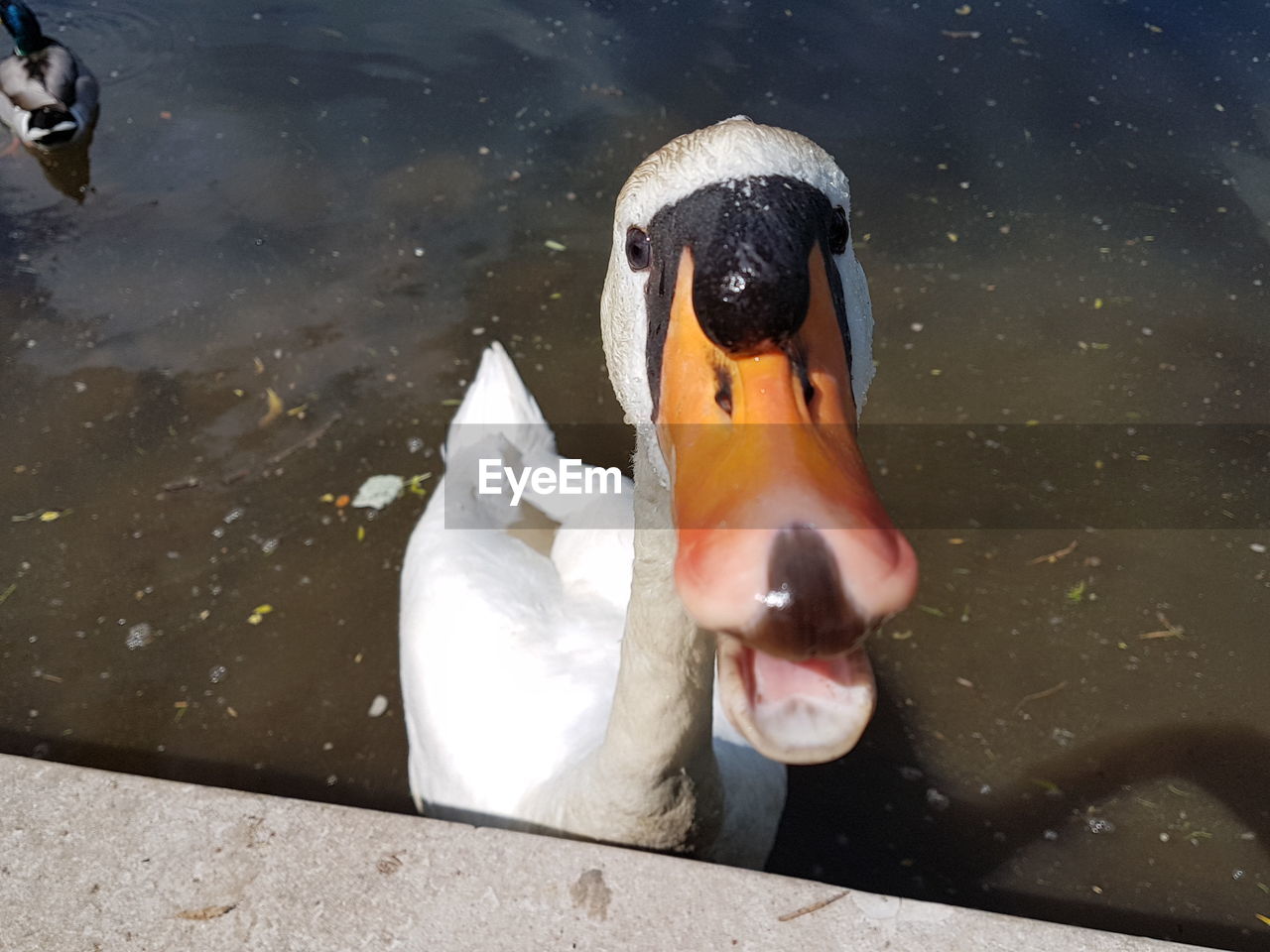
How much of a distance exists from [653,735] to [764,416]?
1091 millimetres

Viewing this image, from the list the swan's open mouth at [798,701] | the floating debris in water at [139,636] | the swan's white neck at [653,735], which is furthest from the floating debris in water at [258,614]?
the swan's open mouth at [798,701]

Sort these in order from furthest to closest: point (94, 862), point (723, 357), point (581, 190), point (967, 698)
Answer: point (581, 190) → point (967, 698) → point (94, 862) → point (723, 357)

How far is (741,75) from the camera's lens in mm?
7195

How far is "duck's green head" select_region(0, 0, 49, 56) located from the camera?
23.1 feet

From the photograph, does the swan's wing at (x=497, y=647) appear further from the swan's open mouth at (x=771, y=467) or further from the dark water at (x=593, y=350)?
the swan's open mouth at (x=771, y=467)

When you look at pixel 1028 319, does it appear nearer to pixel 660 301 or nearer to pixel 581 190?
pixel 581 190

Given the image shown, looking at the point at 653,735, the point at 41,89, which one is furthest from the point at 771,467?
the point at 41,89

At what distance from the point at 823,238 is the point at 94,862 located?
2197 mm

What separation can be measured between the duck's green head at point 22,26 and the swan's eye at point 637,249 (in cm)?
731

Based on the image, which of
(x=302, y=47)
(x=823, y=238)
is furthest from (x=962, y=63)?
(x=823, y=238)

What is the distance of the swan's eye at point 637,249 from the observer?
1.77 meters

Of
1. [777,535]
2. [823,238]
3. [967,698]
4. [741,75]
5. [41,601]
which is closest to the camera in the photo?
[777,535]

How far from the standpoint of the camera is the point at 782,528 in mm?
1255

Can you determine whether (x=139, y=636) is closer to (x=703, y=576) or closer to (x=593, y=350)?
(x=593, y=350)
